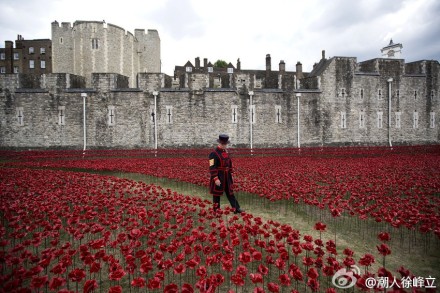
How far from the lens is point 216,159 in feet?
21.7

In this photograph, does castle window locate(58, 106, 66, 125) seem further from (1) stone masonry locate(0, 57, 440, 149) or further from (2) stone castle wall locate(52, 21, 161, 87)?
(2) stone castle wall locate(52, 21, 161, 87)

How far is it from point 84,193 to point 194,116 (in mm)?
18407

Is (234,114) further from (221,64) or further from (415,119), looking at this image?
(221,64)

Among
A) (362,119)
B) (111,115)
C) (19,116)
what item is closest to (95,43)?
(19,116)

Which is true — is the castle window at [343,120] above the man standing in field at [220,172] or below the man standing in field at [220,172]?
above

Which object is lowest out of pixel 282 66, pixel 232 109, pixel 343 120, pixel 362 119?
pixel 343 120

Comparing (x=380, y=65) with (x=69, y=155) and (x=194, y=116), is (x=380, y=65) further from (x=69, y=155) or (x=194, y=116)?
(x=69, y=155)

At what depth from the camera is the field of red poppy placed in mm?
2938

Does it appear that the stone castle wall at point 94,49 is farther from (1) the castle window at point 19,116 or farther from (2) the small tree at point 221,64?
(2) the small tree at point 221,64

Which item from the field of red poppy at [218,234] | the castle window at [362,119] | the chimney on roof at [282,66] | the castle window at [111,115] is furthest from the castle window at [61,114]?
the chimney on roof at [282,66]

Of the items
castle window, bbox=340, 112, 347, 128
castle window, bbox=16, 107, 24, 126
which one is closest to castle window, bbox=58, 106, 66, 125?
castle window, bbox=16, 107, 24, 126

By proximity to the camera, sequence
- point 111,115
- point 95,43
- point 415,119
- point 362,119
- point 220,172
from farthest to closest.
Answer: point 95,43 → point 415,119 → point 362,119 → point 111,115 → point 220,172

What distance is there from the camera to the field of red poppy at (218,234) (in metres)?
2.94

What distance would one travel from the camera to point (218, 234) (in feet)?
18.2
